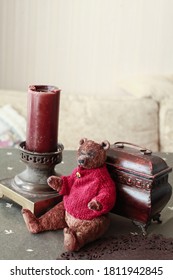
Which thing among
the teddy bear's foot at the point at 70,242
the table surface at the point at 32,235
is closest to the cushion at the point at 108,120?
the table surface at the point at 32,235

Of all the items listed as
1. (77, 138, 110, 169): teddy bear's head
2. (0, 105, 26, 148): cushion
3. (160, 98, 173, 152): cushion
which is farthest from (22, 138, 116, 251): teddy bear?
(160, 98, 173, 152): cushion

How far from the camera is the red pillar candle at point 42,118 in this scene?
106 cm

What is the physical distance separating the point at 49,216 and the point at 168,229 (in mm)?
274

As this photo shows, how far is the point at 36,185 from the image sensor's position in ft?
3.66

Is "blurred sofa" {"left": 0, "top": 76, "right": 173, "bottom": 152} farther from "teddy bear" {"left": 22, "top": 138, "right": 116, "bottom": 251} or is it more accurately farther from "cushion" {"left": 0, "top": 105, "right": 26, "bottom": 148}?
"teddy bear" {"left": 22, "top": 138, "right": 116, "bottom": 251}

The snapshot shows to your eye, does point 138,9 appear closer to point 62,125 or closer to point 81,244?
point 62,125

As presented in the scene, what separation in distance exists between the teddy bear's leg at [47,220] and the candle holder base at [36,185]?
25 mm

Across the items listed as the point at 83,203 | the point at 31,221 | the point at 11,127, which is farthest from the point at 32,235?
the point at 11,127

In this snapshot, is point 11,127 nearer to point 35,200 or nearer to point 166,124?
point 166,124

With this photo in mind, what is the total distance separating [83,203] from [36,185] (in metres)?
0.16

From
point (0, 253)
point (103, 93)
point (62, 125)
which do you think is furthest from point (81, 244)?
point (103, 93)

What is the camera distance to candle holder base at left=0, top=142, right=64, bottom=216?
1083 mm

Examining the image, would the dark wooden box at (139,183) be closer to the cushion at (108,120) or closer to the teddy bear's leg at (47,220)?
the teddy bear's leg at (47,220)

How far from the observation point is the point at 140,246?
1.01m
